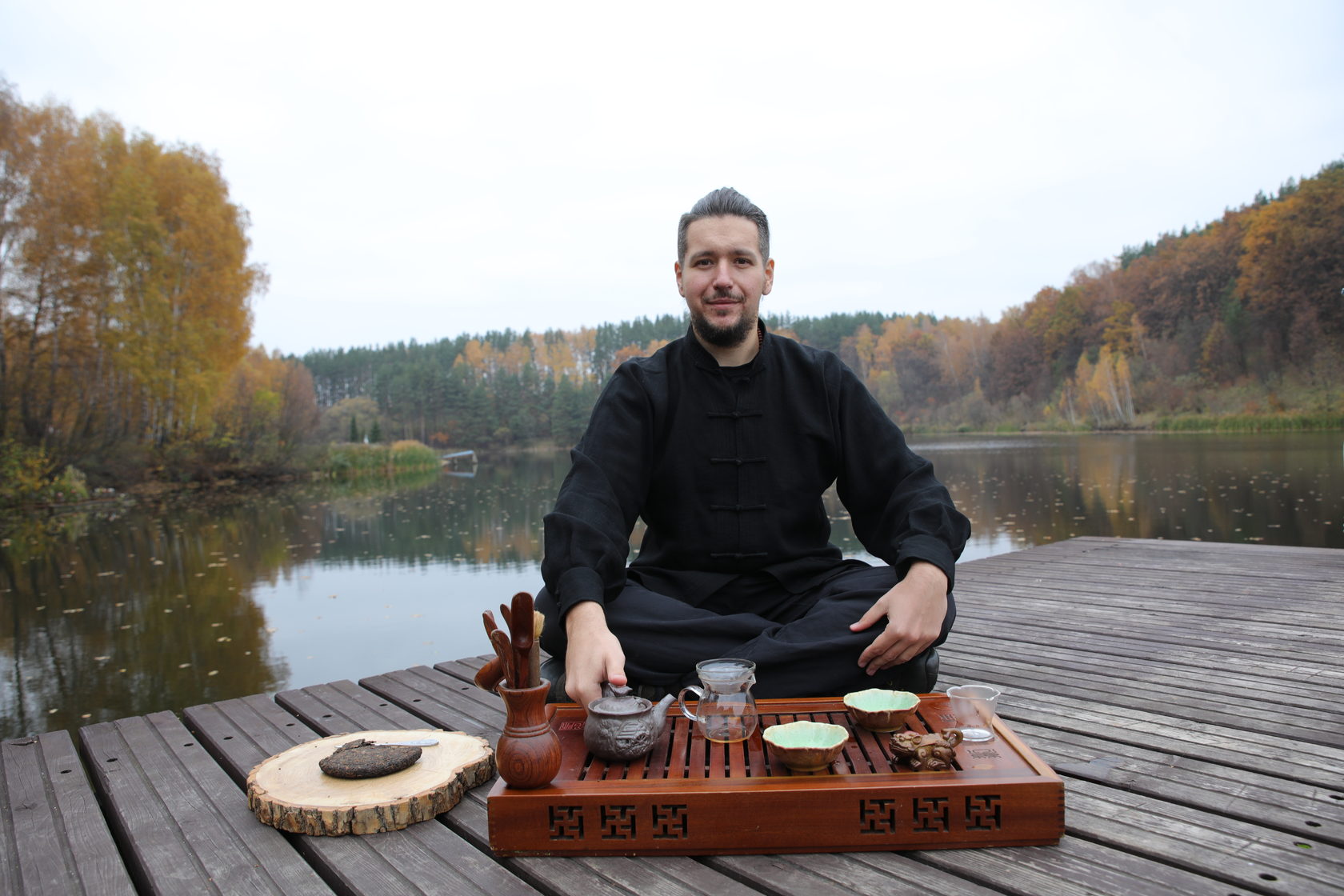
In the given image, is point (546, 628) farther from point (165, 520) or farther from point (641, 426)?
point (165, 520)

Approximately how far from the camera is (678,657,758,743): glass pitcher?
64.7 inches

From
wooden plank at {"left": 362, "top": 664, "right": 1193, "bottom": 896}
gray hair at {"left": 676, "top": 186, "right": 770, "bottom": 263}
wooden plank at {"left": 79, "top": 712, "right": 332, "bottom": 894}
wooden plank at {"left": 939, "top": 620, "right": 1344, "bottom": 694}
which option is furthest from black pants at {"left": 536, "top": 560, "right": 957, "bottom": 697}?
wooden plank at {"left": 939, "top": 620, "right": 1344, "bottom": 694}

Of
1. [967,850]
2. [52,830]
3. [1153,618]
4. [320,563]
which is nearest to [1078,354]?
[320,563]

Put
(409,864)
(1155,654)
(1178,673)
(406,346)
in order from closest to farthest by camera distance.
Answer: (409,864), (1178,673), (1155,654), (406,346)

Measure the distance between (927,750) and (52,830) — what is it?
73.0 inches

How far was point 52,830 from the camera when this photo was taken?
1.80m

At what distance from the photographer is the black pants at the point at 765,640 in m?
1.96

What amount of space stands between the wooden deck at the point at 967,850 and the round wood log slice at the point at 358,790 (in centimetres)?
3

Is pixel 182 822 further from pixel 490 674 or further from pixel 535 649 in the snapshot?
pixel 535 649

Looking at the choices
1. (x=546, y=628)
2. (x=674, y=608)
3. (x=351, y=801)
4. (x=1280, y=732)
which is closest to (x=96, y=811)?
(x=351, y=801)

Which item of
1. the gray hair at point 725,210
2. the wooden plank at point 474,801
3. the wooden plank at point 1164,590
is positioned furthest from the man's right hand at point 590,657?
the wooden plank at point 1164,590

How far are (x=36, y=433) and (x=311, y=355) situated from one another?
66.3 m

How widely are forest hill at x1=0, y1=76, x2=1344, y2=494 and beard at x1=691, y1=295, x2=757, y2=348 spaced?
16586 mm

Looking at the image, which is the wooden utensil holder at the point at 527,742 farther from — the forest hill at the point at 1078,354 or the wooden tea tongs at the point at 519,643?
the forest hill at the point at 1078,354
